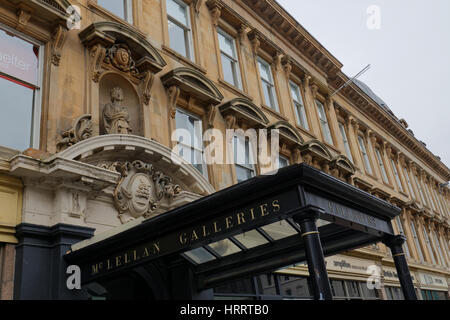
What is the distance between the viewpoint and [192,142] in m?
12.1

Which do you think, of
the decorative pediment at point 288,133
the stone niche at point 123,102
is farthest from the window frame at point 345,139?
the stone niche at point 123,102

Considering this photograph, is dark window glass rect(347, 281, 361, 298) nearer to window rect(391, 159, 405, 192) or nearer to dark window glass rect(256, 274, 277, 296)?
dark window glass rect(256, 274, 277, 296)

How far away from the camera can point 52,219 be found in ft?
25.6

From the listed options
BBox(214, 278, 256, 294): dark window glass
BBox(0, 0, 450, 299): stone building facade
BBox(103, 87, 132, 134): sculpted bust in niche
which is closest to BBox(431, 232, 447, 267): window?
BBox(0, 0, 450, 299): stone building facade

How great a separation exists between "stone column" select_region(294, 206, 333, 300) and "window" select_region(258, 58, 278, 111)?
1167cm

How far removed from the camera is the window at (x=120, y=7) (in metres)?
11.5

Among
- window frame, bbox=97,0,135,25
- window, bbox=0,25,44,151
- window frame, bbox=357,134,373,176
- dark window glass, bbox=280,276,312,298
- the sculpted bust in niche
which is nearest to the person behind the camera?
window, bbox=0,25,44,151

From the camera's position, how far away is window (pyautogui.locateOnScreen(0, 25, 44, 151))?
8133 millimetres

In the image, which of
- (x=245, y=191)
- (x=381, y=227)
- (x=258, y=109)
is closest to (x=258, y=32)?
(x=258, y=109)

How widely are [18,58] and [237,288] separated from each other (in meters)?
7.44

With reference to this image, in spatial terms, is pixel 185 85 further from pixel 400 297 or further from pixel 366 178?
pixel 400 297

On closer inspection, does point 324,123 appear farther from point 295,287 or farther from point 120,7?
point 120,7

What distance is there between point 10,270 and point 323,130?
54.7 ft

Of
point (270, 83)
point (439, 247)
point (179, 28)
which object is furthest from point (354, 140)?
point (179, 28)
